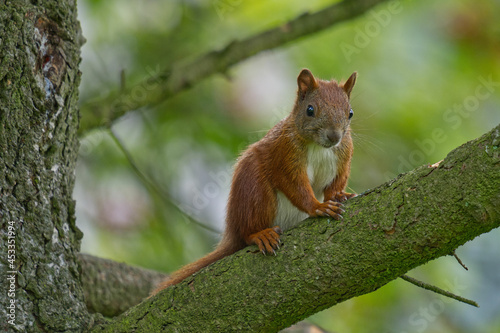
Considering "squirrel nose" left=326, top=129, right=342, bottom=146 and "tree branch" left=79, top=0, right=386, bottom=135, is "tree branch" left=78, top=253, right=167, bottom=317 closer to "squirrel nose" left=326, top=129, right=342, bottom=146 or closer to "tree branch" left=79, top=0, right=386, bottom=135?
"tree branch" left=79, top=0, right=386, bottom=135

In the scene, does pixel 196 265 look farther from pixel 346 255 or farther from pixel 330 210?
pixel 346 255

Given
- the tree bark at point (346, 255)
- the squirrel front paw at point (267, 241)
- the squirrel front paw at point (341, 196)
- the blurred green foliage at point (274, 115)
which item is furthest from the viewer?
the blurred green foliage at point (274, 115)

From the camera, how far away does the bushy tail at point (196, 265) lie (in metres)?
2.97

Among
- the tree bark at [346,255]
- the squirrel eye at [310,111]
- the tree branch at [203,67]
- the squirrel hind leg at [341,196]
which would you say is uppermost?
the tree branch at [203,67]

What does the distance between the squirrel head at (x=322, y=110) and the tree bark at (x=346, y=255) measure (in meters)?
0.69

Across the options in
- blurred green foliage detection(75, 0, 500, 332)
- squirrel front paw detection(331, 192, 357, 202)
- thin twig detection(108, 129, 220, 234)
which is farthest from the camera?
blurred green foliage detection(75, 0, 500, 332)

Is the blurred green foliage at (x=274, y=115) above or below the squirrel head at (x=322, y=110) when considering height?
above

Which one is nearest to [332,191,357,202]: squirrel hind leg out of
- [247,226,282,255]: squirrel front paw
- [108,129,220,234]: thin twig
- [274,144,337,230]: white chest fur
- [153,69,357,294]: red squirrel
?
[153,69,357,294]: red squirrel

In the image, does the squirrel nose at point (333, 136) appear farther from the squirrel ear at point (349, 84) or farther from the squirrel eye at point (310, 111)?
the squirrel ear at point (349, 84)

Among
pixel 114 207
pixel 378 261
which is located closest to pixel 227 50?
pixel 114 207

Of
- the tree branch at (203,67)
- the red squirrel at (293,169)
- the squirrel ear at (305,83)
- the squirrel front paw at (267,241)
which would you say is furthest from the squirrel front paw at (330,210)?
the tree branch at (203,67)

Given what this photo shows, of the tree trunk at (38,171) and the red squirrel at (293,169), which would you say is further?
the red squirrel at (293,169)

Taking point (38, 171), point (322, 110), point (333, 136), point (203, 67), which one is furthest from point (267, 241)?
point (203, 67)

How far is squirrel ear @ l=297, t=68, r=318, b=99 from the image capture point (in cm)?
316
